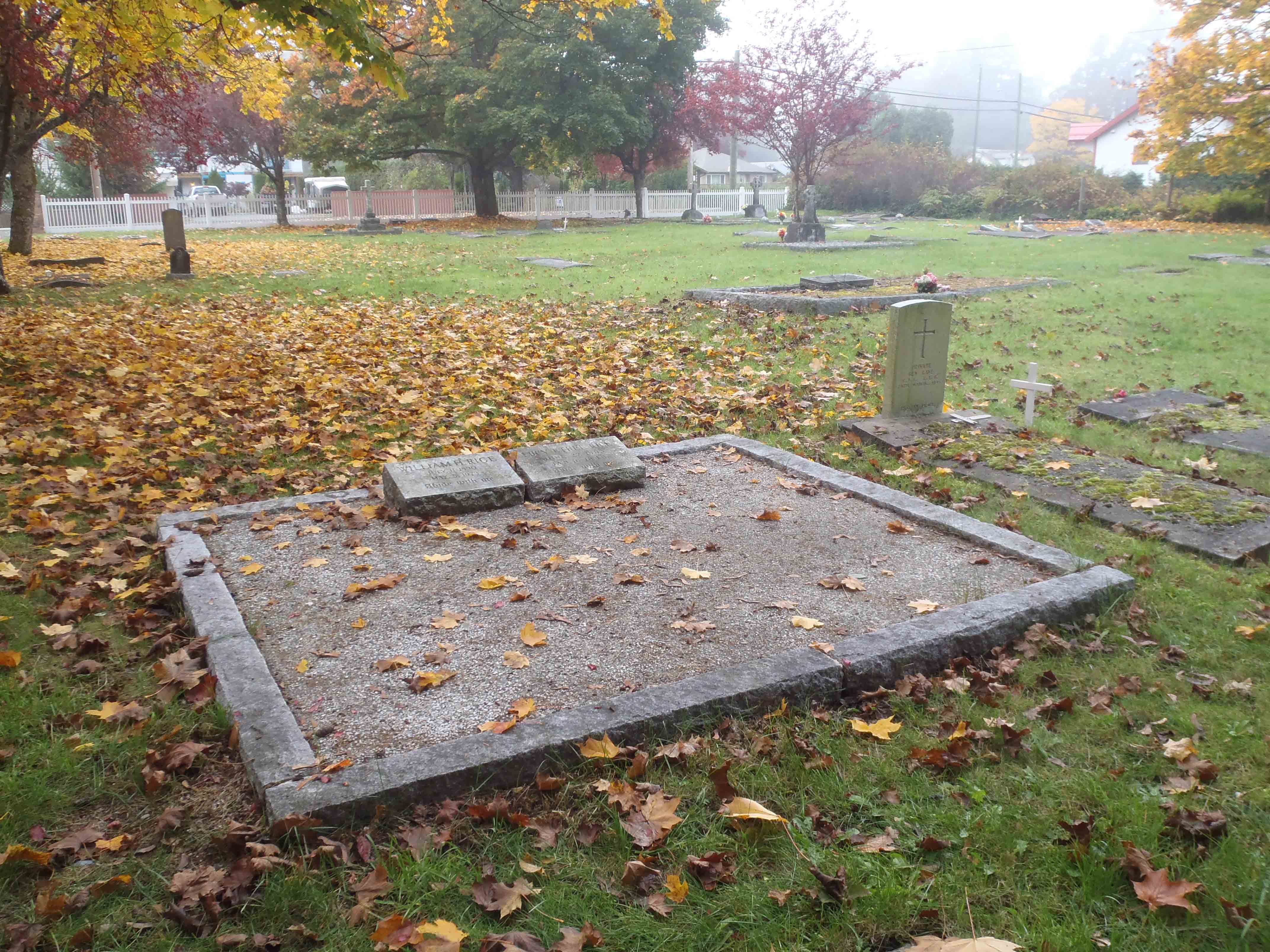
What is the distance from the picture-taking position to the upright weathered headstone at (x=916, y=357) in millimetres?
7254

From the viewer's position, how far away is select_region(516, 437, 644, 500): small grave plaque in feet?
18.8

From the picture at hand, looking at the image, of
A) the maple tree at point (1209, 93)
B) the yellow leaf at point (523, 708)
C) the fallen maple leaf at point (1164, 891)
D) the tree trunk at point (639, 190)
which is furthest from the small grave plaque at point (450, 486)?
the tree trunk at point (639, 190)

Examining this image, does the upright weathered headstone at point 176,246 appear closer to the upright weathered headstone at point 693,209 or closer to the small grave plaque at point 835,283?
the small grave plaque at point 835,283

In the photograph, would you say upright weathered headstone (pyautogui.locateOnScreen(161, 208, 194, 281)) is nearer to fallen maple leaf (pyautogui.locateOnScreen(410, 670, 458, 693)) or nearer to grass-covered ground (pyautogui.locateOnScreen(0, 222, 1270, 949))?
grass-covered ground (pyautogui.locateOnScreen(0, 222, 1270, 949))

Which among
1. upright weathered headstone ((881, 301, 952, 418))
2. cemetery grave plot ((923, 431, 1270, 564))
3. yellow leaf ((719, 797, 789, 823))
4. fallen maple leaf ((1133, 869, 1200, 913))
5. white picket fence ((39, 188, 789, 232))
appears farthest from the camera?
white picket fence ((39, 188, 789, 232))

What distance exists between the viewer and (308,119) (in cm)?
3459

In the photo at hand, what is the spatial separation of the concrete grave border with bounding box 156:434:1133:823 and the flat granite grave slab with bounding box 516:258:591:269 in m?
14.4

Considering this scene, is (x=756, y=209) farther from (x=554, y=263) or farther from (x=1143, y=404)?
(x=1143, y=404)

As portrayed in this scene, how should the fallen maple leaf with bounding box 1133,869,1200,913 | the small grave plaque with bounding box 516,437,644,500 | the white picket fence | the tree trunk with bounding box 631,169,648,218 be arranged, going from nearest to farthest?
1. the fallen maple leaf with bounding box 1133,869,1200,913
2. the small grave plaque with bounding box 516,437,644,500
3. the white picket fence
4. the tree trunk with bounding box 631,169,648,218

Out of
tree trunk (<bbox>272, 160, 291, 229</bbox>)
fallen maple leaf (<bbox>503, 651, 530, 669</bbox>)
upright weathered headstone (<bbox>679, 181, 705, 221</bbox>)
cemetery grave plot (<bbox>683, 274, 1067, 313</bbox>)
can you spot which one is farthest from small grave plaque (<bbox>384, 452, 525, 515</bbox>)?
upright weathered headstone (<bbox>679, 181, 705, 221</bbox>)

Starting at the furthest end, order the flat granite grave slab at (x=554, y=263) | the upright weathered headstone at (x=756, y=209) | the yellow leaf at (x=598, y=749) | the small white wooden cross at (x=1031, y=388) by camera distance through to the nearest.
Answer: the upright weathered headstone at (x=756, y=209) → the flat granite grave slab at (x=554, y=263) → the small white wooden cross at (x=1031, y=388) → the yellow leaf at (x=598, y=749)

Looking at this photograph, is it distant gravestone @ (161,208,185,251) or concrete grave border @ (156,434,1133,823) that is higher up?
distant gravestone @ (161,208,185,251)

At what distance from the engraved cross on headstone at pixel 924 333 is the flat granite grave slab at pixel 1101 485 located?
59 centimetres

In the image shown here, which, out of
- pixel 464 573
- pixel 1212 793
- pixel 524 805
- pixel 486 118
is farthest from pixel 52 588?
pixel 486 118
